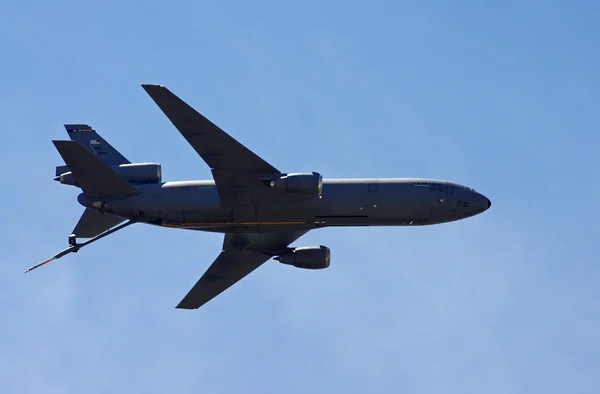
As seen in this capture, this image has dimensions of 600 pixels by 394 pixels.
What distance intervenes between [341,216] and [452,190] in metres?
6.73

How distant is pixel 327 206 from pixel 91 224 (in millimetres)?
14611

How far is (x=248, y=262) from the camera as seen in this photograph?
7319 cm

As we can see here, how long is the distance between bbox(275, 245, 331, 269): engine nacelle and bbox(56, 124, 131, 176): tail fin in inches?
464

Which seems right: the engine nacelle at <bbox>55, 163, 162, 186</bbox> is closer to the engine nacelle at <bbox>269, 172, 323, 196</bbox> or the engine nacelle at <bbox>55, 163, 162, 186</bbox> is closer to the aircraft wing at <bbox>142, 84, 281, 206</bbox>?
the aircraft wing at <bbox>142, 84, 281, 206</bbox>

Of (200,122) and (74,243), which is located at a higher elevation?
(200,122)

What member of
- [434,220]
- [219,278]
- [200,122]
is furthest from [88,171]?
[434,220]

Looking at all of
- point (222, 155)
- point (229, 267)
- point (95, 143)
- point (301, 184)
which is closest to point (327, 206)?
point (301, 184)

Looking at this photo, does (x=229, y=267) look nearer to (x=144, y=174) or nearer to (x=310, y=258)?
(x=310, y=258)

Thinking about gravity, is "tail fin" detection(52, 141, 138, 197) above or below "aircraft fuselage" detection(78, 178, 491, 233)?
above

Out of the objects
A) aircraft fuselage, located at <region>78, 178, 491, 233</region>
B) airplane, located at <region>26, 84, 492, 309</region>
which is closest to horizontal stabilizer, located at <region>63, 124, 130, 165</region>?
airplane, located at <region>26, 84, 492, 309</region>

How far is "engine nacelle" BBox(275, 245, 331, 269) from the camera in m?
70.4

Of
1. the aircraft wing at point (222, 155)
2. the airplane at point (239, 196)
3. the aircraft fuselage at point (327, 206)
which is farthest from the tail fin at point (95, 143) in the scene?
the aircraft wing at point (222, 155)

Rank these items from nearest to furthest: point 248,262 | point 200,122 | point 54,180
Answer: point 200,122
point 54,180
point 248,262

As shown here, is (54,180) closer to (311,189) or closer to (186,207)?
(186,207)
